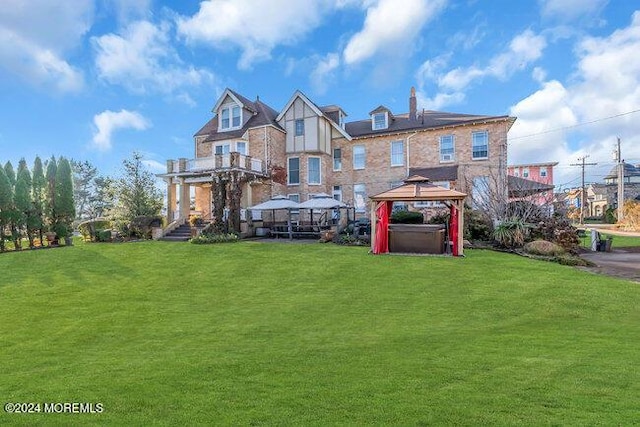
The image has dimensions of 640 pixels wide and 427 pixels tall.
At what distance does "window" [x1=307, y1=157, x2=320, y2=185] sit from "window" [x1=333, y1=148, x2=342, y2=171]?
1.74m

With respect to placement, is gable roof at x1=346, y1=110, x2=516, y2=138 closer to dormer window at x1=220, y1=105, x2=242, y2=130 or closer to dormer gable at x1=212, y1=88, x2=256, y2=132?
dormer gable at x1=212, y1=88, x2=256, y2=132

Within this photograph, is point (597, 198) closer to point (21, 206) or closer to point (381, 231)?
point (381, 231)

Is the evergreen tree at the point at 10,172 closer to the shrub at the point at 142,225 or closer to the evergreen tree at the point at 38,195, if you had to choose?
the evergreen tree at the point at 38,195

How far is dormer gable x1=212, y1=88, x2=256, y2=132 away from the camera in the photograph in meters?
28.0

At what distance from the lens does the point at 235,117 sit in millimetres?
28250

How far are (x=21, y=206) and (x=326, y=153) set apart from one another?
19203mm

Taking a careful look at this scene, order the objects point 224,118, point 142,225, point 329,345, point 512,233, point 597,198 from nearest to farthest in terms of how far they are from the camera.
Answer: point 329,345
point 512,233
point 142,225
point 224,118
point 597,198

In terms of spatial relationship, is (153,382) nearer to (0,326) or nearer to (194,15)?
(0,326)

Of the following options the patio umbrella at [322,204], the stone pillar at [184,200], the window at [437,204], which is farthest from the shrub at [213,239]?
the window at [437,204]

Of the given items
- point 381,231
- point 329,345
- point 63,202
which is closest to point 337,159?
point 381,231

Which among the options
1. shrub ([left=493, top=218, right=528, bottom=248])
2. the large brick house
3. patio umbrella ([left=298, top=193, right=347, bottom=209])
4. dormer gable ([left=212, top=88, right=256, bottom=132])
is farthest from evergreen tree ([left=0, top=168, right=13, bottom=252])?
shrub ([left=493, top=218, right=528, bottom=248])

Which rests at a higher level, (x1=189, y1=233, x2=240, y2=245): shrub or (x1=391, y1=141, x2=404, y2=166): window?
(x1=391, y1=141, x2=404, y2=166): window

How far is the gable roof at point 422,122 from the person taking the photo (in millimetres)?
24094

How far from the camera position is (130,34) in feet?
47.4
